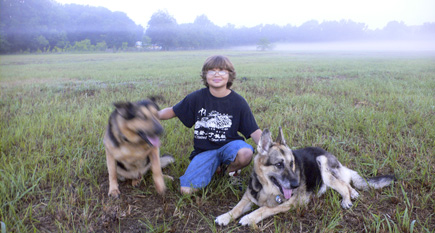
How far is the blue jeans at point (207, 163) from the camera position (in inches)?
112

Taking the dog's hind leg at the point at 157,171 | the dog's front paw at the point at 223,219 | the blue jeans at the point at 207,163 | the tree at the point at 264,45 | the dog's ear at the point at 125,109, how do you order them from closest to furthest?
the dog's ear at the point at 125,109 < the dog's front paw at the point at 223,219 < the dog's hind leg at the point at 157,171 < the blue jeans at the point at 207,163 < the tree at the point at 264,45

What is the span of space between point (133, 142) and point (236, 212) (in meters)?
1.28

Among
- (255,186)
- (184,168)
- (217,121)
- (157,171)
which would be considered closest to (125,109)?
(157,171)

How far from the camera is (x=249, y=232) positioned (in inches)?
91.0

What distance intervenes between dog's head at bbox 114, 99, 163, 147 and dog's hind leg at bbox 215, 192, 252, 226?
1025mm

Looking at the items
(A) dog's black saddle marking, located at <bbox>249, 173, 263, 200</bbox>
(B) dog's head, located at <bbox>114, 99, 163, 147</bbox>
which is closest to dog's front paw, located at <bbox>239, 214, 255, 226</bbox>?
(A) dog's black saddle marking, located at <bbox>249, 173, 263, 200</bbox>

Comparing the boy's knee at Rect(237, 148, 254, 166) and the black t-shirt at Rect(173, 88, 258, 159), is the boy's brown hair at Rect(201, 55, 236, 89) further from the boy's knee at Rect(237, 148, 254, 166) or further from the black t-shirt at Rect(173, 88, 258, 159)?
the boy's knee at Rect(237, 148, 254, 166)

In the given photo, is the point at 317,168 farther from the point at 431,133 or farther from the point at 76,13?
the point at 76,13

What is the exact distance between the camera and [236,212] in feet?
8.14

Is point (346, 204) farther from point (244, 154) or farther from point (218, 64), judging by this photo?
point (218, 64)

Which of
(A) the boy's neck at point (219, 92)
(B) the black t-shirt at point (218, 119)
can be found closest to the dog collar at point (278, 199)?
(B) the black t-shirt at point (218, 119)

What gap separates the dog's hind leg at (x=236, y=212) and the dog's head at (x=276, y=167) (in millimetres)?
280

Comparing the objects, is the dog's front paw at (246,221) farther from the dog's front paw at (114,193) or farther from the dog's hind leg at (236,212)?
the dog's front paw at (114,193)

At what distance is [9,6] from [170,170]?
890 centimetres
